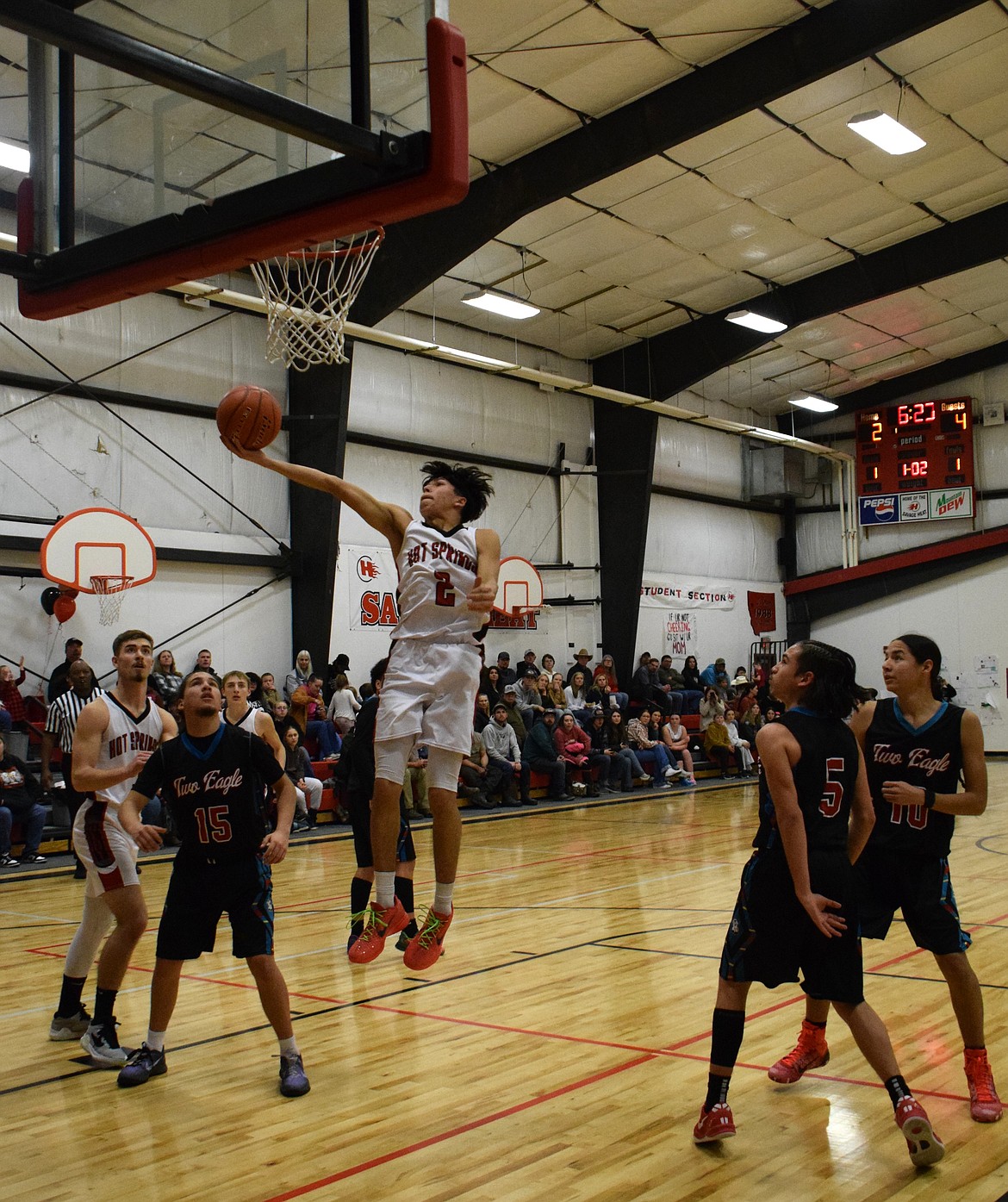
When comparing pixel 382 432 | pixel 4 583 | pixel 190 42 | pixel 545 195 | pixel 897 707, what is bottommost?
pixel 897 707

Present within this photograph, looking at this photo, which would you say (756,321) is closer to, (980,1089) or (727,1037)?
(980,1089)

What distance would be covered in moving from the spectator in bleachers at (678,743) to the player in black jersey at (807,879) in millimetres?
14857

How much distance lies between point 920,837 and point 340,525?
13.5 meters

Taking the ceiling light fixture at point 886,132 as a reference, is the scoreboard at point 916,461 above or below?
below

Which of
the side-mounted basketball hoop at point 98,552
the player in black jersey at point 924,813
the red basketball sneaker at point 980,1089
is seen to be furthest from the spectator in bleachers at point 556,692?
the red basketball sneaker at point 980,1089

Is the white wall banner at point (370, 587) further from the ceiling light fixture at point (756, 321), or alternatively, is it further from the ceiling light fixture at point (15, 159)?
the ceiling light fixture at point (15, 159)

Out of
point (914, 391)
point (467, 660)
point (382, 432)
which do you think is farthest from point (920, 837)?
point (914, 391)

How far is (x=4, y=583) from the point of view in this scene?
13359 millimetres

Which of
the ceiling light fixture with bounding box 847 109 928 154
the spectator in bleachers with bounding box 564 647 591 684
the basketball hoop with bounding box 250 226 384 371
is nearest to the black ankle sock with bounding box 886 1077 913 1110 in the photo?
the basketball hoop with bounding box 250 226 384 371

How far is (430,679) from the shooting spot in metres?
4.82

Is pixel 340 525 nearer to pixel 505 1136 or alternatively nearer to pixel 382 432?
pixel 382 432

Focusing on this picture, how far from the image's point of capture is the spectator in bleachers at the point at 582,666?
1892 centimetres

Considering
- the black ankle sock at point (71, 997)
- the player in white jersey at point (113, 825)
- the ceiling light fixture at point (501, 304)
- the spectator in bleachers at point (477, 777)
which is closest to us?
the player in white jersey at point (113, 825)

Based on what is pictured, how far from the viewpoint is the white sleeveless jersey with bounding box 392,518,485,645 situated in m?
4.81
